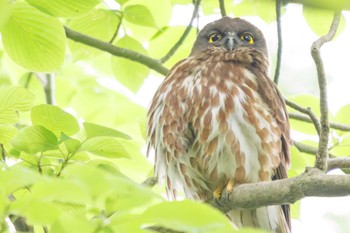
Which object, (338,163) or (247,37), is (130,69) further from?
(338,163)

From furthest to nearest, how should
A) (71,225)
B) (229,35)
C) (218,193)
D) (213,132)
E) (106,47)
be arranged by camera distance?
1. (229,35)
2. (106,47)
3. (213,132)
4. (218,193)
5. (71,225)

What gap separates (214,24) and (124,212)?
12.3 ft

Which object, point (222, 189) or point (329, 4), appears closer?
point (329, 4)

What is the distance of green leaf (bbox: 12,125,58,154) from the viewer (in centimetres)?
276

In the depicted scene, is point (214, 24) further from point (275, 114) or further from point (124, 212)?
point (124, 212)

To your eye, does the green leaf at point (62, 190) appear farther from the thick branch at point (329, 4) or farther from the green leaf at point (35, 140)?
the green leaf at point (35, 140)

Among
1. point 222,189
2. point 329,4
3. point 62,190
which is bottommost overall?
point 222,189

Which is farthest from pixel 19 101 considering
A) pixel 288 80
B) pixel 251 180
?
pixel 288 80

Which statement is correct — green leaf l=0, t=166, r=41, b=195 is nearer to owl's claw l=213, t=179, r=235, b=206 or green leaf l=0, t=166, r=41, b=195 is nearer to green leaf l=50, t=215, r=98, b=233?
green leaf l=50, t=215, r=98, b=233

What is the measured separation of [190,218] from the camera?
139cm

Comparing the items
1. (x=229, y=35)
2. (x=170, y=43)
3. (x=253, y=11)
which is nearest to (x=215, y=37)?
(x=229, y=35)

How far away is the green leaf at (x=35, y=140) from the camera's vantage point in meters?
2.76

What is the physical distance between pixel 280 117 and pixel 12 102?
6.27ft

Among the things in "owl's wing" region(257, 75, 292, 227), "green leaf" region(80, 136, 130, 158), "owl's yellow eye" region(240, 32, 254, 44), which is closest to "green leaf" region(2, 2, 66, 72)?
"green leaf" region(80, 136, 130, 158)
